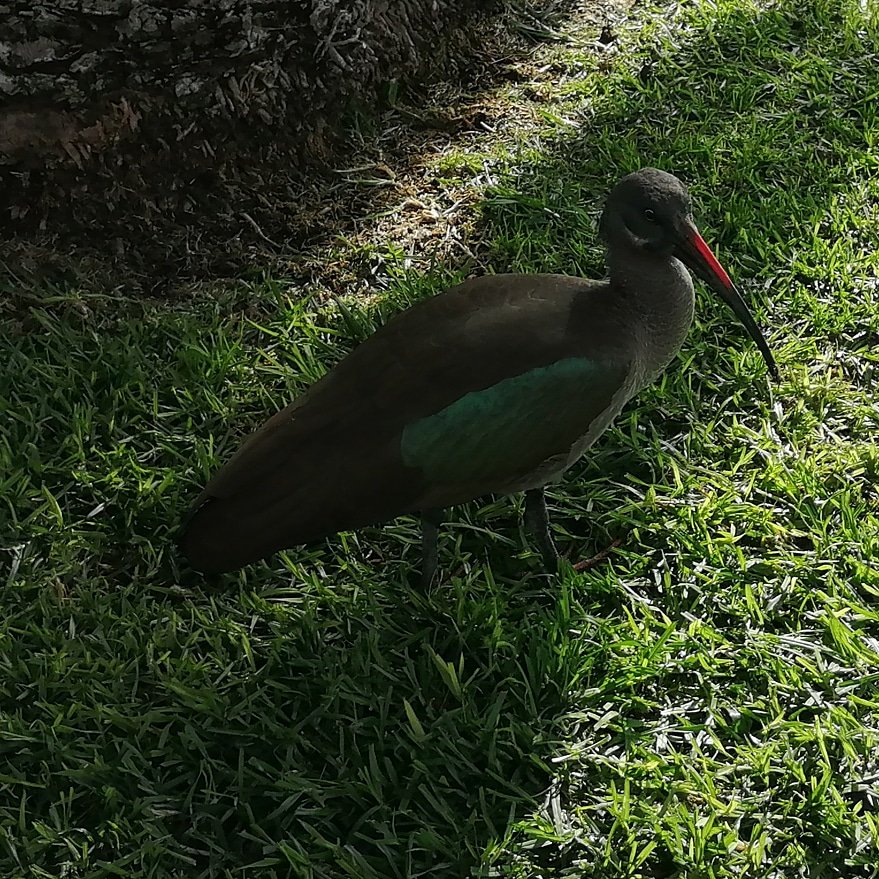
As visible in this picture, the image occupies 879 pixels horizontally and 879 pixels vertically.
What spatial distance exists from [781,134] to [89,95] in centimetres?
259

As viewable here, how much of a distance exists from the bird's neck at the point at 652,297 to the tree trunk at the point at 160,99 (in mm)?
1725

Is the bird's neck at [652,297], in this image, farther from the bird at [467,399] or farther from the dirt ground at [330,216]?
the dirt ground at [330,216]

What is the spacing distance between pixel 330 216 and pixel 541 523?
1694 mm

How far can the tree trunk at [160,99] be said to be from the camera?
316 cm

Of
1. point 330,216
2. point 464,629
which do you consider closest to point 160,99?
point 330,216

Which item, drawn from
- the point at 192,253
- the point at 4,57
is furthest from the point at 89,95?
the point at 192,253

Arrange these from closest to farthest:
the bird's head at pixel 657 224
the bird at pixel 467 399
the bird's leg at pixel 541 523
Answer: the bird at pixel 467 399 < the bird's head at pixel 657 224 < the bird's leg at pixel 541 523

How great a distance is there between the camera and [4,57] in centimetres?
309

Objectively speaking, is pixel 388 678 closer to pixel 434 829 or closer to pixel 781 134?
pixel 434 829

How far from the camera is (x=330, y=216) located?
374cm

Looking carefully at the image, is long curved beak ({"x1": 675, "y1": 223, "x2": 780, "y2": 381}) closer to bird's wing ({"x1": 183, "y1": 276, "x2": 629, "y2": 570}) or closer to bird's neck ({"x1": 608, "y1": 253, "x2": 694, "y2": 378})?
bird's neck ({"x1": 608, "y1": 253, "x2": 694, "y2": 378})

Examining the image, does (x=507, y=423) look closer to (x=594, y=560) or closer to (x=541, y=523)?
(x=541, y=523)

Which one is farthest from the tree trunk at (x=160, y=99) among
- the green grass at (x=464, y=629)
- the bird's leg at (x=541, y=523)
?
the bird's leg at (x=541, y=523)

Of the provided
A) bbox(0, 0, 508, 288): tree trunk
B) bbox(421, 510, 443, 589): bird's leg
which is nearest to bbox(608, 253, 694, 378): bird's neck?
bbox(421, 510, 443, 589): bird's leg
